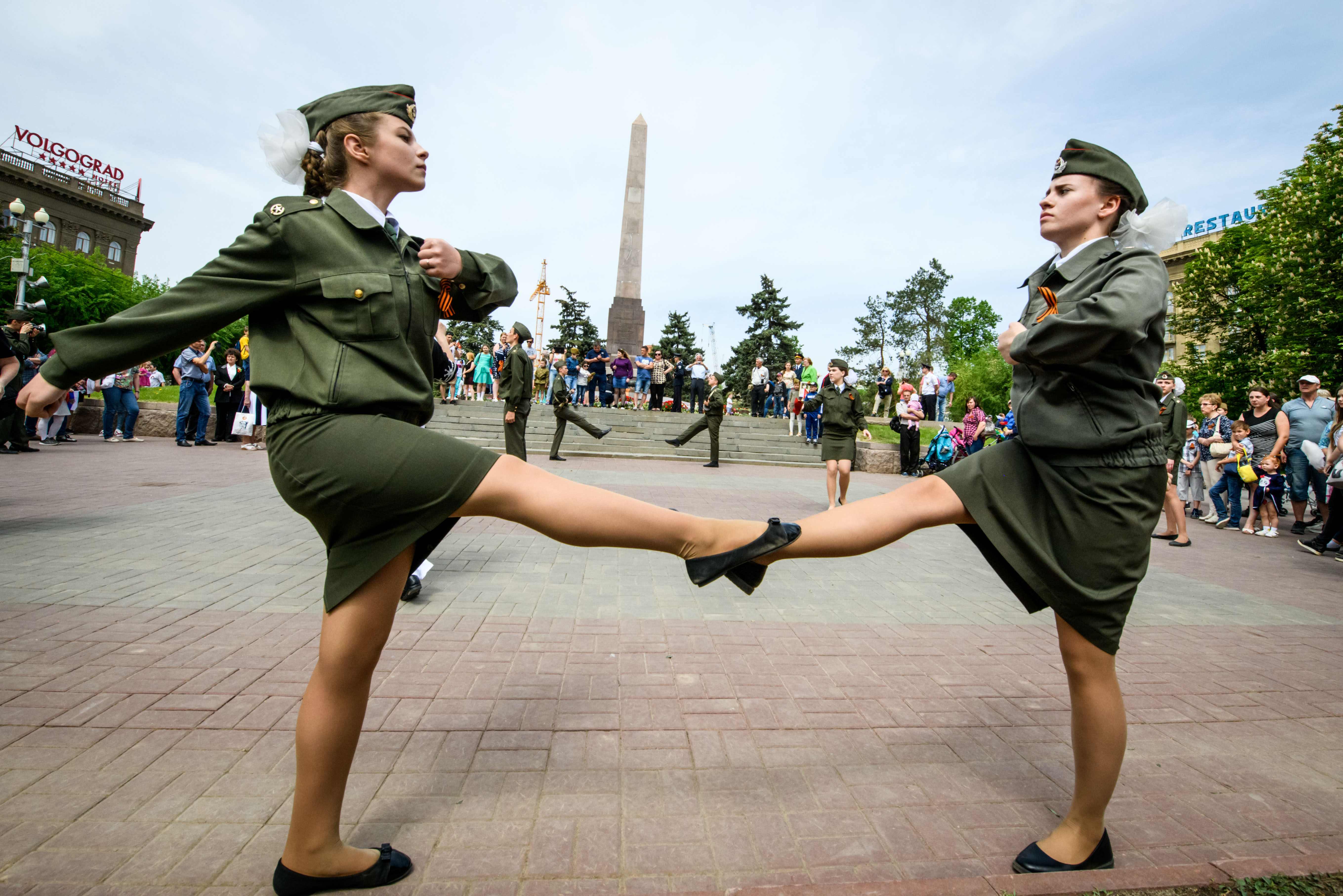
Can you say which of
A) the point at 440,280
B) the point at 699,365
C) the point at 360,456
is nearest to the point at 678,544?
the point at 360,456

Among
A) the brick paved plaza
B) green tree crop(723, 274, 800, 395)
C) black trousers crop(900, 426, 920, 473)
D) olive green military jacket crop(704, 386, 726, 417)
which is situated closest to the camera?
the brick paved plaza

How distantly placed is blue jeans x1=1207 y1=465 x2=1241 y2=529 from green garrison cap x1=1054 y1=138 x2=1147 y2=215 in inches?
459

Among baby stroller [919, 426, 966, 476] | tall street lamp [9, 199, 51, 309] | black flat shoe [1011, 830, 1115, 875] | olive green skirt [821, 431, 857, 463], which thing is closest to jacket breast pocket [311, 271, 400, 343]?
black flat shoe [1011, 830, 1115, 875]

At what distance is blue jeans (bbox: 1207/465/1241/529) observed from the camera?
1168 centimetres

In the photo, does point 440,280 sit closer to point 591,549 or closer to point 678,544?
point 678,544

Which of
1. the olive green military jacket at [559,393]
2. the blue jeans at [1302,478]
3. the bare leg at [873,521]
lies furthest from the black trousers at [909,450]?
the bare leg at [873,521]

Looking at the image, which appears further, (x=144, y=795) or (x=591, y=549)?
(x=591, y=549)

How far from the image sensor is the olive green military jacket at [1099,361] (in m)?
1.90

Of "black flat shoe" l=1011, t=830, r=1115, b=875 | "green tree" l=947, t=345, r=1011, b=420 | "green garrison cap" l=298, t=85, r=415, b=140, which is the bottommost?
"black flat shoe" l=1011, t=830, r=1115, b=875

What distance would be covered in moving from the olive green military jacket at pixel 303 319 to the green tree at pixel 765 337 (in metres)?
52.1

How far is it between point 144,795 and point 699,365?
22.3 meters

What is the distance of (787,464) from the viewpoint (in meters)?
19.8

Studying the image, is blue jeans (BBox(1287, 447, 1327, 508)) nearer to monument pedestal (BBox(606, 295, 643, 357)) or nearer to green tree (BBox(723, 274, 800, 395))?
monument pedestal (BBox(606, 295, 643, 357))

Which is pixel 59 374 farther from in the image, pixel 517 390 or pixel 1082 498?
pixel 517 390
